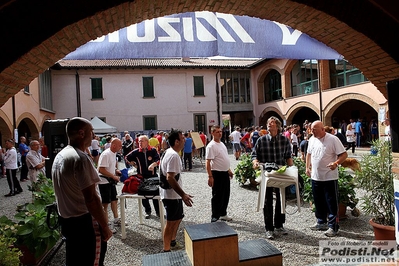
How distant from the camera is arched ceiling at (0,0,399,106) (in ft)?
10.4

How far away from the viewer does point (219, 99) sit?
1076 inches

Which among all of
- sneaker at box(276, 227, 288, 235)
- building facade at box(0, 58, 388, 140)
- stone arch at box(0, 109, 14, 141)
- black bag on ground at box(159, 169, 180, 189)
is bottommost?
sneaker at box(276, 227, 288, 235)

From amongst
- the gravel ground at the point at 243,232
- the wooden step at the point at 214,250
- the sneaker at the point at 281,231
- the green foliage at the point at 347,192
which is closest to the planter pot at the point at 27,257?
the gravel ground at the point at 243,232

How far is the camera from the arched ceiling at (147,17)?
3156 mm

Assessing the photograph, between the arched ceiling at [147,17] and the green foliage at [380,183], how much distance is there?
979 mm

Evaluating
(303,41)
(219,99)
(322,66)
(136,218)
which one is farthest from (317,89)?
(136,218)

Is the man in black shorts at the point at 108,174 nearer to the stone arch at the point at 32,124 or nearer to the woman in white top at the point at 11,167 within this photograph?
the woman in white top at the point at 11,167

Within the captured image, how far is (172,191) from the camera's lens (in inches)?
166

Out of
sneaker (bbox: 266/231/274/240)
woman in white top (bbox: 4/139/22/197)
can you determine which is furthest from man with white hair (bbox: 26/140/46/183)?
sneaker (bbox: 266/231/274/240)

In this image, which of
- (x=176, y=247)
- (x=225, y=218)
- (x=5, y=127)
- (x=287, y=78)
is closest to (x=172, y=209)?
(x=176, y=247)

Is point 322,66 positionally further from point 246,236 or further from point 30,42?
point 30,42

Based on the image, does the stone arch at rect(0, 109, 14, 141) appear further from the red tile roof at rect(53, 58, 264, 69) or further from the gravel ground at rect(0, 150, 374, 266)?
the red tile roof at rect(53, 58, 264, 69)

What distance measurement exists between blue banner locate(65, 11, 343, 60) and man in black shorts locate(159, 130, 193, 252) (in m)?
1.67

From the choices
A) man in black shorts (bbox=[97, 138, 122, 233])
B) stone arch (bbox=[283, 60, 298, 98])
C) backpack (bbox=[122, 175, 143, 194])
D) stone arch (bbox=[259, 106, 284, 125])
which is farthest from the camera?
stone arch (bbox=[259, 106, 284, 125])
